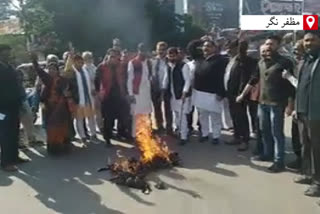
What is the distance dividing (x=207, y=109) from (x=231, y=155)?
1.01 m

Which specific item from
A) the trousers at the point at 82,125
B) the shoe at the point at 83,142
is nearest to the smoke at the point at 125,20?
the trousers at the point at 82,125

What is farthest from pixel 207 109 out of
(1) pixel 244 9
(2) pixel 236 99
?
(1) pixel 244 9

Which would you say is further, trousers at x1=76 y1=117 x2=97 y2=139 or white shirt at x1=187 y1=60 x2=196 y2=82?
trousers at x1=76 y1=117 x2=97 y2=139

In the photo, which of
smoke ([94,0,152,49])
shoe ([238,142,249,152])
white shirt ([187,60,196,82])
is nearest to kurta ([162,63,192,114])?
white shirt ([187,60,196,82])

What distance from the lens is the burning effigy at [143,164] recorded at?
6443 mm

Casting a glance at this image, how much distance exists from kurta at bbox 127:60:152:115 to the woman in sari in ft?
3.82

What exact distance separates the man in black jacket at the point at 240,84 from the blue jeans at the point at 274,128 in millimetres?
889

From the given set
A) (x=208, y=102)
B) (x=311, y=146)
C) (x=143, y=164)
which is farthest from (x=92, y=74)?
(x=311, y=146)

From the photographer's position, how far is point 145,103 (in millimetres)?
9031

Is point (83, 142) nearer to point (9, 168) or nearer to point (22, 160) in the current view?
point (22, 160)

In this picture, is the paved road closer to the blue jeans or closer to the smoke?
the blue jeans

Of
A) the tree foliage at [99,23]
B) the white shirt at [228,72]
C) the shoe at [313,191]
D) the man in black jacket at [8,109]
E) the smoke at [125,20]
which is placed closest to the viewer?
the shoe at [313,191]

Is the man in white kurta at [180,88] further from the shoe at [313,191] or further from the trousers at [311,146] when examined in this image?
the shoe at [313,191]

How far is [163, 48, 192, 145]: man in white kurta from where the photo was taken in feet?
27.7
